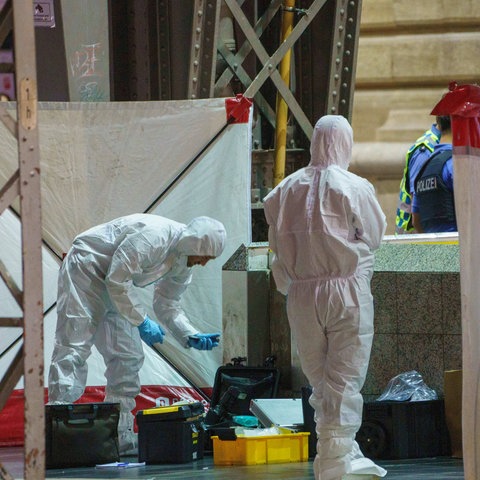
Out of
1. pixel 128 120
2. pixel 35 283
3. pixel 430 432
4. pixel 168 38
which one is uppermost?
pixel 168 38

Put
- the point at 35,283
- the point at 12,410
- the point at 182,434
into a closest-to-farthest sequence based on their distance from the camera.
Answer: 1. the point at 35,283
2. the point at 182,434
3. the point at 12,410

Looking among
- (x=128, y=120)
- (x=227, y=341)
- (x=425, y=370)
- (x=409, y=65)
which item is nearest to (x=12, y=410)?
(x=227, y=341)

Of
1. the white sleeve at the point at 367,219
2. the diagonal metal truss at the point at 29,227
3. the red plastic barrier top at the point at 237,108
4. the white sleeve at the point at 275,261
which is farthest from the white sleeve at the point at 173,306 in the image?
the diagonal metal truss at the point at 29,227

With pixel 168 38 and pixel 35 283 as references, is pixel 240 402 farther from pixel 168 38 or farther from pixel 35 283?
pixel 35 283

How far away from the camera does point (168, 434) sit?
355 inches

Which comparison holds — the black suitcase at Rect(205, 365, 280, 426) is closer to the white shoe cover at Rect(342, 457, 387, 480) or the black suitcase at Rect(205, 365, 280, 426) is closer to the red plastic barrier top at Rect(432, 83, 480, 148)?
the white shoe cover at Rect(342, 457, 387, 480)

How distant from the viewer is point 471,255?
6016mm

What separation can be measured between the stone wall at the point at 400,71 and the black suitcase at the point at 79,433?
6.38 meters

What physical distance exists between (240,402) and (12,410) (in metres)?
1.73

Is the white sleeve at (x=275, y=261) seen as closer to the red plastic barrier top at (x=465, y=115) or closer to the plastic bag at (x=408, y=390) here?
the plastic bag at (x=408, y=390)

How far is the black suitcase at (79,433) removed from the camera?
8.95 m

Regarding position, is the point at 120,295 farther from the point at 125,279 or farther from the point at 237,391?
the point at 237,391

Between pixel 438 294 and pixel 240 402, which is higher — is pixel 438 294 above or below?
above

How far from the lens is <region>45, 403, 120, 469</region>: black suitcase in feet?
29.4
